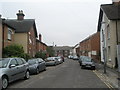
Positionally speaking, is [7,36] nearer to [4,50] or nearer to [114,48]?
[4,50]

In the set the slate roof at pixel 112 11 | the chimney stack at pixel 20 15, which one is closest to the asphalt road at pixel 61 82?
the slate roof at pixel 112 11

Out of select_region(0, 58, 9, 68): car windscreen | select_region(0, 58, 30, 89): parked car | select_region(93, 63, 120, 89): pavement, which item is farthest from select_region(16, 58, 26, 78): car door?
select_region(93, 63, 120, 89): pavement

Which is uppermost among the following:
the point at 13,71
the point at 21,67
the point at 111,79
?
the point at 21,67

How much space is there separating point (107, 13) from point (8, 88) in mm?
17278

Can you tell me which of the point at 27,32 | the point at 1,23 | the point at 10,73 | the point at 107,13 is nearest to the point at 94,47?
the point at 27,32

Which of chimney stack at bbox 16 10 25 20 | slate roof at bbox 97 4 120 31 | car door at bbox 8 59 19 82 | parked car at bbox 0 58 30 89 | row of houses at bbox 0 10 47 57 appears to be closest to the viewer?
parked car at bbox 0 58 30 89

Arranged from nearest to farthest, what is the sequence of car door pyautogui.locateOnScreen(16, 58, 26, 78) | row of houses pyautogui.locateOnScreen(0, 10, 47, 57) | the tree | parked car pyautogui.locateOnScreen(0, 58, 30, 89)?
1. parked car pyautogui.locateOnScreen(0, 58, 30, 89)
2. car door pyautogui.locateOnScreen(16, 58, 26, 78)
3. the tree
4. row of houses pyautogui.locateOnScreen(0, 10, 47, 57)

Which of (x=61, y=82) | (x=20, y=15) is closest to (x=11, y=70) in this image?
(x=61, y=82)

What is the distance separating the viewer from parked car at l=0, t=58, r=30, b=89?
33.6ft

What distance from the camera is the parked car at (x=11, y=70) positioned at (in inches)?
403

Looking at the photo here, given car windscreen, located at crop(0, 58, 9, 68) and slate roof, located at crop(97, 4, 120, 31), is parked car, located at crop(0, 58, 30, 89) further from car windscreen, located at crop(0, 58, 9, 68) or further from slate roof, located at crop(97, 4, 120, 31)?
slate roof, located at crop(97, 4, 120, 31)

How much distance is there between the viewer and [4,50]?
85.3ft

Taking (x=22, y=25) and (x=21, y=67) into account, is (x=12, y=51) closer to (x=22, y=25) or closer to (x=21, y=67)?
(x=22, y=25)

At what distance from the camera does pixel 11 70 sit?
11156mm
